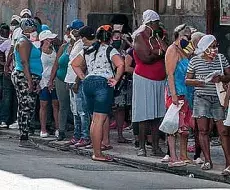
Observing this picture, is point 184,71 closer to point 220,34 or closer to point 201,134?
point 201,134

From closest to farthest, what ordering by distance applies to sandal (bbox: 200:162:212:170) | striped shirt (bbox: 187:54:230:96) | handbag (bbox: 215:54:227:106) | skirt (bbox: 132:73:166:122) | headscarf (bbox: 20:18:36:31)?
handbag (bbox: 215:54:227:106) < striped shirt (bbox: 187:54:230:96) < sandal (bbox: 200:162:212:170) < skirt (bbox: 132:73:166:122) < headscarf (bbox: 20:18:36:31)

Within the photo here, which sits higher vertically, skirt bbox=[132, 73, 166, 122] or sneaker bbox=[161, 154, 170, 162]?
skirt bbox=[132, 73, 166, 122]

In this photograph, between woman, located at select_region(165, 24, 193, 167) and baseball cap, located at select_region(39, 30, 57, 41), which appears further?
baseball cap, located at select_region(39, 30, 57, 41)

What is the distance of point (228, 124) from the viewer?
11922 mm

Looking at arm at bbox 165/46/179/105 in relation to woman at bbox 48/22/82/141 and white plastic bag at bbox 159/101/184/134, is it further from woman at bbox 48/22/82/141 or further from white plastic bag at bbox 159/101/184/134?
woman at bbox 48/22/82/141

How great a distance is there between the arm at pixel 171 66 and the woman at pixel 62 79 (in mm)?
3107

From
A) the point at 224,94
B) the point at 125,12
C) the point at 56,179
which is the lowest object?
the point at 56,179

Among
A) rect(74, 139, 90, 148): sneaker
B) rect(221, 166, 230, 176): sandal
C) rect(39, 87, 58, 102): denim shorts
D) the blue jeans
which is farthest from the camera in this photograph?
Result: rect(39, 87, 58, 102): denim shorts

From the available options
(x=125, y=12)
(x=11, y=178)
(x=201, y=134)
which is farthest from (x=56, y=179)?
(x=125, y=12)

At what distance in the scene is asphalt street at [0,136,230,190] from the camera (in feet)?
36.6

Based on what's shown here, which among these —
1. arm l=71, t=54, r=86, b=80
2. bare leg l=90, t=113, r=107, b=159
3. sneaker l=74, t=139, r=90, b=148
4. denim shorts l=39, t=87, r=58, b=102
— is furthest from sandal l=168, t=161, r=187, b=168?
denim shorts l=39, t=87, r=58, b=102

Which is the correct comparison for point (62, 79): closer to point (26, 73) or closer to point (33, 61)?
point (33, 61)

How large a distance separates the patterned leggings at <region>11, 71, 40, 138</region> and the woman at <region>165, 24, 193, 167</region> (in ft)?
10.3

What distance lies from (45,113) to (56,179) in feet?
17.4
